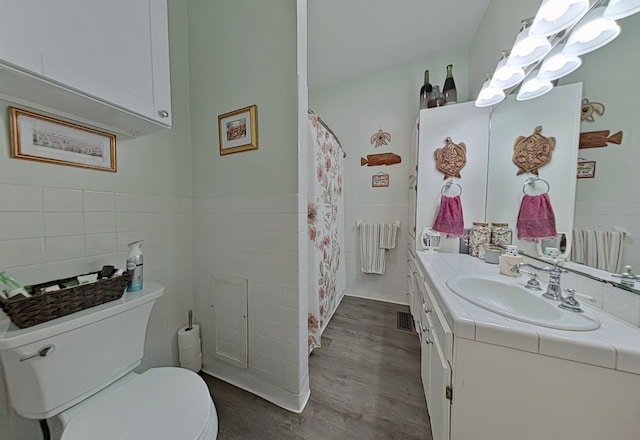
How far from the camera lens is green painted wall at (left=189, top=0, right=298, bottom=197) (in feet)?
3.52

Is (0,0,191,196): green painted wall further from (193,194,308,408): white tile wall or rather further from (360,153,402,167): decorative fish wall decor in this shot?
(360,153,402,167): decorative fish wall decor

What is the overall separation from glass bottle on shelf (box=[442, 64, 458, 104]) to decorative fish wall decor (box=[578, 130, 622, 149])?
1144 millimetres

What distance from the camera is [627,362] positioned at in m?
0.52

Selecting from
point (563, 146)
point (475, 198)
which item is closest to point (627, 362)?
point (563, 146)

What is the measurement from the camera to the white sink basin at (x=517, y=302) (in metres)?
0.66

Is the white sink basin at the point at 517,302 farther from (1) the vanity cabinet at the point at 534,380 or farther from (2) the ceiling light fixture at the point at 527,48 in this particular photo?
(2) the ceiling light fixture at the point at 527,48

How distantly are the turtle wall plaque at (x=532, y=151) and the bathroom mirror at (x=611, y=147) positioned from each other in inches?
10.2

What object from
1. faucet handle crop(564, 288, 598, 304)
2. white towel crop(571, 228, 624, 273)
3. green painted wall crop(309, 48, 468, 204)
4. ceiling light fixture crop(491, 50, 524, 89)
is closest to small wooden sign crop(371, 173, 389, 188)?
green painted wall crop(309, 48, 468, 204)

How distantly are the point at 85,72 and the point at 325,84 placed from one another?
7.67ft

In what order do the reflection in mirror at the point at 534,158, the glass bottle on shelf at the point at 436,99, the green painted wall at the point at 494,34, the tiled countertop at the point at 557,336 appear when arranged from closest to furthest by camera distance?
the tiled countertop at the point at 557,336 < the reflection in mirror at the point at 534,158 < the green painted wall at the point at 494,34 < the glass bottle on shelf at the point at 436,99

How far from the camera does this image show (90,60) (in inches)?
27.8

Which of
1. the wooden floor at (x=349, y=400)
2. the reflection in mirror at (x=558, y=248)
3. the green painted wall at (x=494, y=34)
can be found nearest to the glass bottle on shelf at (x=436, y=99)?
the green painted wall at (x=494, y=34)

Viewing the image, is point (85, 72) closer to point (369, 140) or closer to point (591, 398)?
point (591, 398)

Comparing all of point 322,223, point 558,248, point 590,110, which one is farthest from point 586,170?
point 322,223
